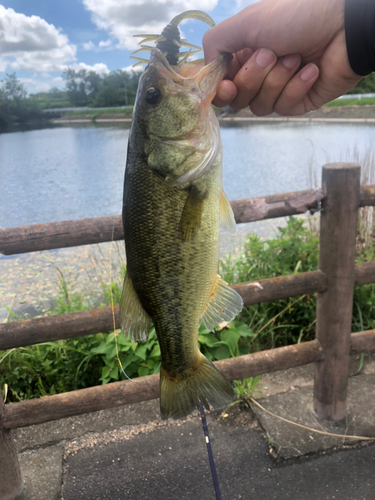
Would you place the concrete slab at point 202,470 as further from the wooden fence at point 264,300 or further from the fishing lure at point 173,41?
the fishing lure at point 173,41

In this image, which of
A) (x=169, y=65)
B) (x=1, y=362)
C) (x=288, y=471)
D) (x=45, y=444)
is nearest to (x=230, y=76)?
(x=169, y=65)

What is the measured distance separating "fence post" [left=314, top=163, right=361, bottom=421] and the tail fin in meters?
1.21

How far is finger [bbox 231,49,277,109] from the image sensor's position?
1.13 meters

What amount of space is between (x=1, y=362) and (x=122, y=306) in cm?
214

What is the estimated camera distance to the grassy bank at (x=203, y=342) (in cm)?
265

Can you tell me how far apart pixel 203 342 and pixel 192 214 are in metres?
1.86

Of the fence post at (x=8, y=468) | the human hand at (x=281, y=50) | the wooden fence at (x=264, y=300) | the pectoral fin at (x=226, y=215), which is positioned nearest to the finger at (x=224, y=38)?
the human hand at (x=281, y=50)

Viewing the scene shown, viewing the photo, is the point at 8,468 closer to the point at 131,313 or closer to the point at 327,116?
the point at 131,313

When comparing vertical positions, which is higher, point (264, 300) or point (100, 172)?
point (100, 172)

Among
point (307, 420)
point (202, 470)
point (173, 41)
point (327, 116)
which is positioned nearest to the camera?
point (173, 41)

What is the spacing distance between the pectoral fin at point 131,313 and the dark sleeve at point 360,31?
93 cm

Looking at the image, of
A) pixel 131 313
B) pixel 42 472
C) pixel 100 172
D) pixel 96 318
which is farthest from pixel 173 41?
pixel 100 172

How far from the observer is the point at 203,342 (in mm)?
2713

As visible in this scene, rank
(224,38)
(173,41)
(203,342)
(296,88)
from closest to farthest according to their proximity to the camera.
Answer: (173,41) → (224,38) → (296,88) → (203,342)
